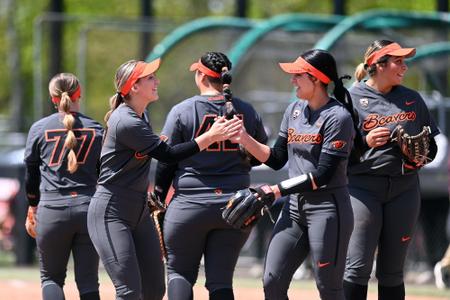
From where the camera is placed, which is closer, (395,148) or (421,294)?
(395,148)

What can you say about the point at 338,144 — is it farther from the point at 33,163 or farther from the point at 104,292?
the point at 104,292

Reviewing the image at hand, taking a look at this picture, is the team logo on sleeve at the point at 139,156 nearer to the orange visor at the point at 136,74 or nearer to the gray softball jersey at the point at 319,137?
the orange visor at the point at 136,74

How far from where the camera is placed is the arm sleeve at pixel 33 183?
8.21 meters

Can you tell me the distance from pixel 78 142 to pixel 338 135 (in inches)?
77.9

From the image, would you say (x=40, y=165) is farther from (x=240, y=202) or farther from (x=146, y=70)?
(x=240, y=202)

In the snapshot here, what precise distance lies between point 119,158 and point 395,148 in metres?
1.90

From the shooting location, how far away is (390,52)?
7691 millimetres

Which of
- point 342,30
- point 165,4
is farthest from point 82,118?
point 165,4

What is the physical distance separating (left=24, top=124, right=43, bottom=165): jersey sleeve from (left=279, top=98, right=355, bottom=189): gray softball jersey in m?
1.91

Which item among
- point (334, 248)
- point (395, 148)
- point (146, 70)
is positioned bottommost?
point (334, 248)

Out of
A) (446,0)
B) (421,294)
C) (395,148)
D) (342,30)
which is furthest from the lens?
(446,0)

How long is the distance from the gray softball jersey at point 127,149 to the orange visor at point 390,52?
64.9 inches

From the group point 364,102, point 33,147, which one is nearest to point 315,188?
point 364,102

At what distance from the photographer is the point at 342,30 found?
15.6 metres
